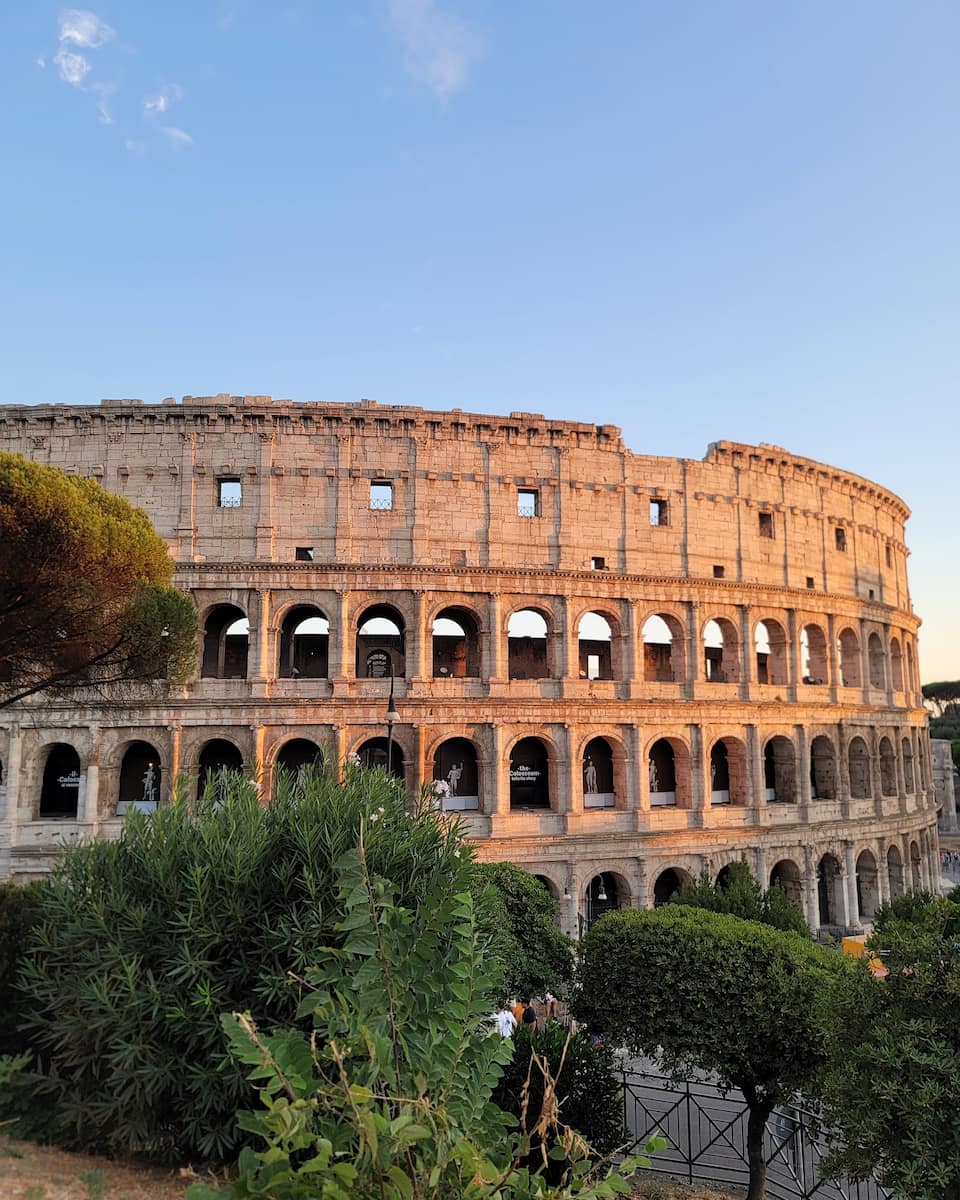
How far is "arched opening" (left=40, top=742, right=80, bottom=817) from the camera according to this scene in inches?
923

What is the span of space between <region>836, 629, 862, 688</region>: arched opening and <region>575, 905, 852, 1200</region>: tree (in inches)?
748

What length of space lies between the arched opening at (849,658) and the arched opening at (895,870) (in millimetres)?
6153

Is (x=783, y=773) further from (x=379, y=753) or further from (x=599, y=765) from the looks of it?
(x=379, y=753)

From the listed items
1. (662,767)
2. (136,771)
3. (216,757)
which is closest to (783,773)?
(662,767)

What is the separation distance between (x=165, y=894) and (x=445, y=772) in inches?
690

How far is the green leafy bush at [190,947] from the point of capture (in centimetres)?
631

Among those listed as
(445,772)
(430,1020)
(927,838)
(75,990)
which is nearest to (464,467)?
(445,772)

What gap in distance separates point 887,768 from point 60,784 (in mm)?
28807

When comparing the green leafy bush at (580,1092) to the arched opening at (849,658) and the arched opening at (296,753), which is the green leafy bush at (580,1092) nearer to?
the arched opening at (296,753)

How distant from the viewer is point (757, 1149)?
35.2 feet

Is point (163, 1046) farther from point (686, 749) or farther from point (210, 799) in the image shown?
point (686, 749)

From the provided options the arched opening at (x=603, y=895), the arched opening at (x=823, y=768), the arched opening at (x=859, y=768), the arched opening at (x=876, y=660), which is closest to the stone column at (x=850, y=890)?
the arched opening at (x=823, y=768)

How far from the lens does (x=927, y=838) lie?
31.3 metres

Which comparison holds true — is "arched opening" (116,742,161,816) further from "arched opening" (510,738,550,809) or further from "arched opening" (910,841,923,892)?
"arched opening" (910,841,923,892)
